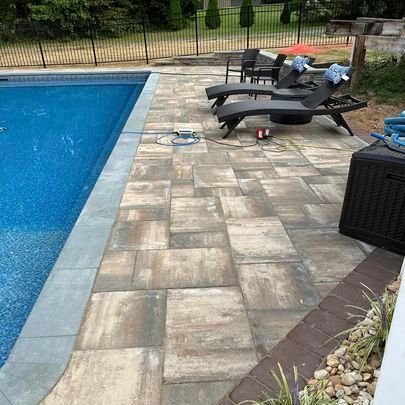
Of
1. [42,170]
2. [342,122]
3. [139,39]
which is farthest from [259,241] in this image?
[139,39]

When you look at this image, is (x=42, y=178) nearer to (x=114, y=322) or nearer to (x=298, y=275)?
(x=114, y=322)

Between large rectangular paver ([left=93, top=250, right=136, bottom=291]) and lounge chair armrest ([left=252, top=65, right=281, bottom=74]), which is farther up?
lounge chair armrest ([left=252, top=65, right=281, bottom=74])

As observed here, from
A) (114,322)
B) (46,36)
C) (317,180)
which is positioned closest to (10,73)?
(46,36)

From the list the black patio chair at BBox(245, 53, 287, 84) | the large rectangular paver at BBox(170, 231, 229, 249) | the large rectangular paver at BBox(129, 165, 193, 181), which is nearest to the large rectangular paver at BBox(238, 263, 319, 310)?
the large rectangular paver at BBox(170, 231, 229, 249)

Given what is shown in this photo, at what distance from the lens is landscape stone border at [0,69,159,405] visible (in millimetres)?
1932

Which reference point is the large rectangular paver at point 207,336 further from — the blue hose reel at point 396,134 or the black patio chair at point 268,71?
the black patio chair at point 268,71

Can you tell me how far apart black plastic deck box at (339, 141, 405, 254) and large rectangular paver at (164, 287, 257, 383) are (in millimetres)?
1175

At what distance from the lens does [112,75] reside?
12.2 meters

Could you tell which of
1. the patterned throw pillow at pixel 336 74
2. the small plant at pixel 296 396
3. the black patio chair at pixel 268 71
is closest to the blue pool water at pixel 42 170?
the small plant at pixel 296 396

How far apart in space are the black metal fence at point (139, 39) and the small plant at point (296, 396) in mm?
13756

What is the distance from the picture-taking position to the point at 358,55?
7.53 metres

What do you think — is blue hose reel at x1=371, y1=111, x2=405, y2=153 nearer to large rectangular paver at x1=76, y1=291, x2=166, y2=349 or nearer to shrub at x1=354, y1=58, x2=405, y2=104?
large rectangular paver at x1=76, y1=291, x2=166, y2=349

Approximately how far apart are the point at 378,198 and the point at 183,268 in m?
1.49

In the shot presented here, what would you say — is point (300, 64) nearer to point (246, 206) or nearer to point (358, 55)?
point (358, 55)
